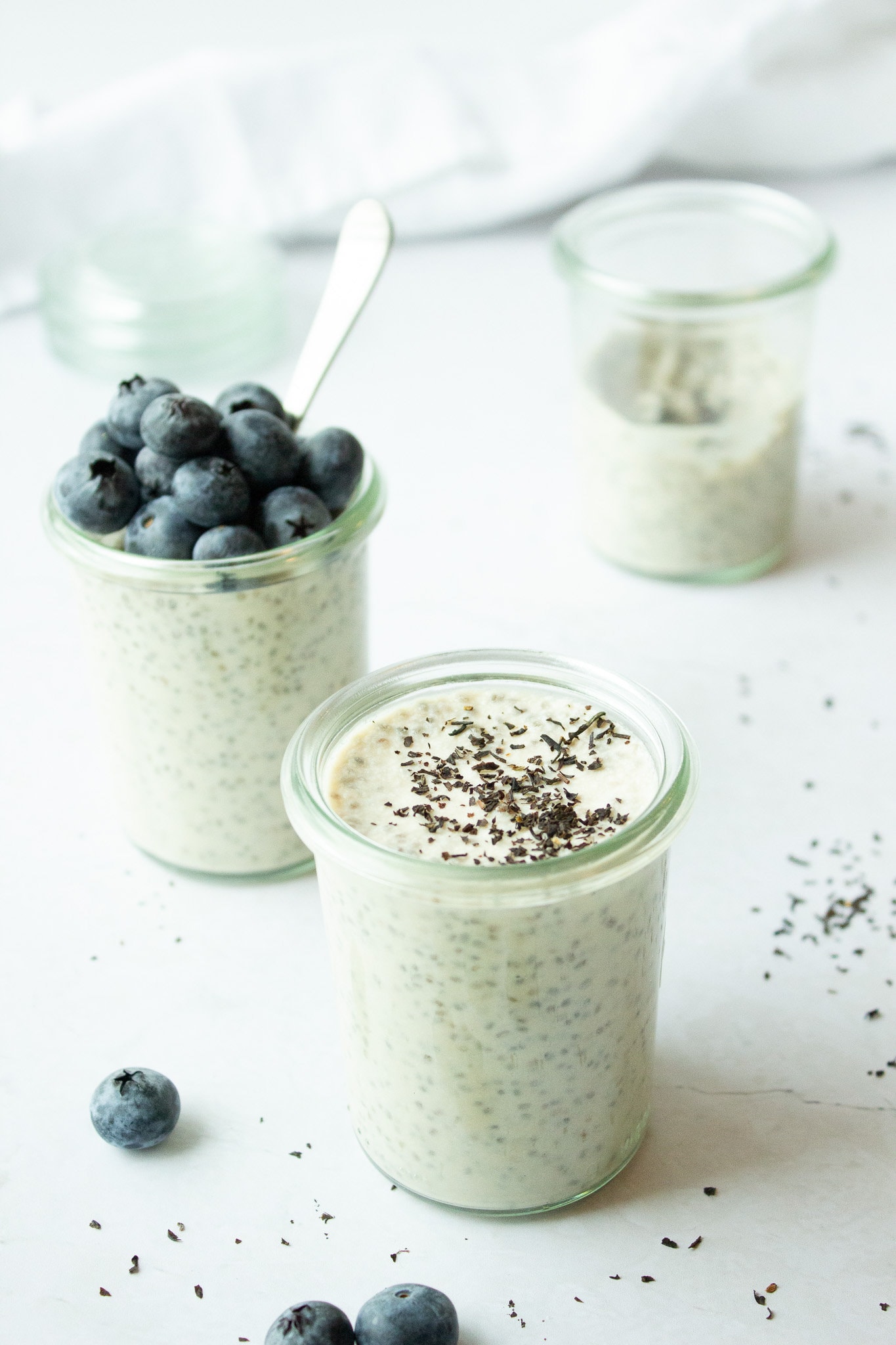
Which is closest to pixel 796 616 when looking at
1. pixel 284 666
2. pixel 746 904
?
pixel 746 904

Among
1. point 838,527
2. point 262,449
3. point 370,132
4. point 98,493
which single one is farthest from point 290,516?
point 370,132

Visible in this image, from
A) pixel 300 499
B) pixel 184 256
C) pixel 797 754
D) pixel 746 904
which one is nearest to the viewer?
pixel 300 499

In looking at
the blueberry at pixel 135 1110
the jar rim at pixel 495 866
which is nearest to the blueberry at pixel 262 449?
the jar rim at pixel 495 866

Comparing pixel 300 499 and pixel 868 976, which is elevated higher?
pixel 300 499

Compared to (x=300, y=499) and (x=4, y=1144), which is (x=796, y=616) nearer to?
(x=300, y=499)

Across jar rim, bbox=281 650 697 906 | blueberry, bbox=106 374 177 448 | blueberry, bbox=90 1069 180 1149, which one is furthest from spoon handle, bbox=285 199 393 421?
blueberry, bbox=90 1069 180 1149

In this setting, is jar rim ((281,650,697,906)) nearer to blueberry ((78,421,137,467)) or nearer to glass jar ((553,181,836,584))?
blueberry ((78,421,137,467))
